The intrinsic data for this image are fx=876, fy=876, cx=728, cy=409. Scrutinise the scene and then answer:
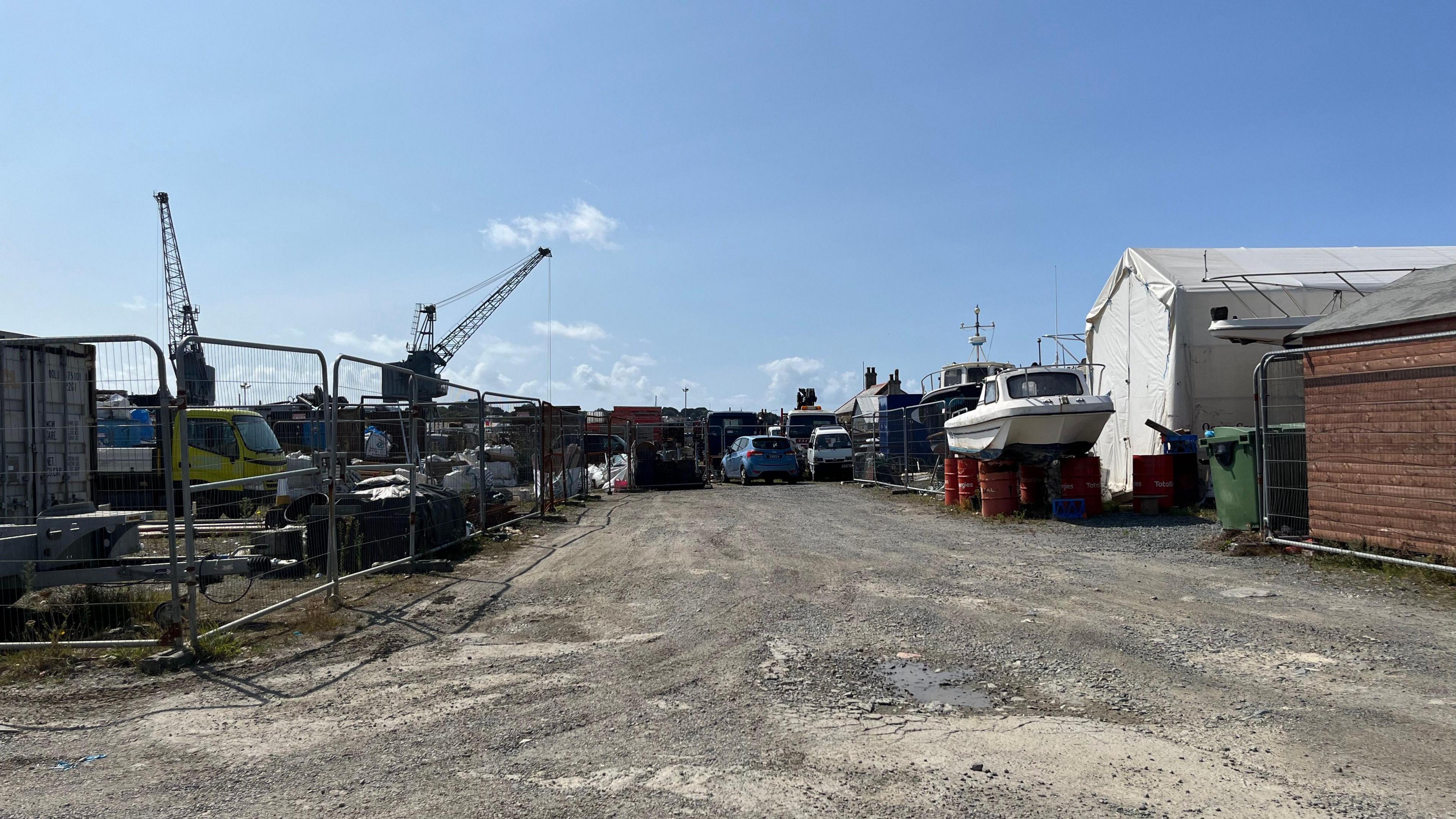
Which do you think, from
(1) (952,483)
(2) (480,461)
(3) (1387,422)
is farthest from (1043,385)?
(2) (480,461)

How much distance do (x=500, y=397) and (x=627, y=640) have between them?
7.85 meters

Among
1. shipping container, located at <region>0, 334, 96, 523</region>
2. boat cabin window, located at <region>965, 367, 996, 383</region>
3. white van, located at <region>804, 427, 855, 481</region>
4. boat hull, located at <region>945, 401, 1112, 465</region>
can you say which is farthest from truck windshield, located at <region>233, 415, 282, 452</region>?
boat cabin window, located at <region>965, 367, 996, 383</region>

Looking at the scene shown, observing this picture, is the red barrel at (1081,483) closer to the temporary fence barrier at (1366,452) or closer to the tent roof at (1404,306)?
the temporary fence barrier at (1366,452)

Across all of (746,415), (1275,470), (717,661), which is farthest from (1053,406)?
(746,415)

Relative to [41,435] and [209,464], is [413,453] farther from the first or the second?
[41,435]

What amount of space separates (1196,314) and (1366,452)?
7695 mm

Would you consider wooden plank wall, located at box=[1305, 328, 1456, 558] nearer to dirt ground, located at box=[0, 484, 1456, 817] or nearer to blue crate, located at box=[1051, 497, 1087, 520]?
dirt ground, located at box=[0, 484, 1456, 817]

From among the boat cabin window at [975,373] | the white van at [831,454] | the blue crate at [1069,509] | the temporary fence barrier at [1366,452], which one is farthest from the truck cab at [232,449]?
the boat cabin window at [975,373]

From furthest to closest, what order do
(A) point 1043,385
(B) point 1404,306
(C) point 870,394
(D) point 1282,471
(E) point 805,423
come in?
(C) point 870,394
(E) point 805,423
(A) point 1043,385
(D) point 1282,471
(B) point 1404,306

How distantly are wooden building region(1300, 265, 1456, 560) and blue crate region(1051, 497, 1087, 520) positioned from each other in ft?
14.1

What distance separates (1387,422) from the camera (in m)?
8.73

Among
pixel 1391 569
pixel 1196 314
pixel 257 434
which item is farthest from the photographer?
pixel 1196 314

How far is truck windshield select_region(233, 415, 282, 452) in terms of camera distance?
26.1 feet

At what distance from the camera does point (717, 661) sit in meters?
5.88
